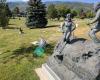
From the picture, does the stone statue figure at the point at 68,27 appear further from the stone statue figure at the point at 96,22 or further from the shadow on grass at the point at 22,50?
the shadow on grass at the point at 22,50

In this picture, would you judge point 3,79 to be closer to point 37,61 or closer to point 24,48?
point 37,61

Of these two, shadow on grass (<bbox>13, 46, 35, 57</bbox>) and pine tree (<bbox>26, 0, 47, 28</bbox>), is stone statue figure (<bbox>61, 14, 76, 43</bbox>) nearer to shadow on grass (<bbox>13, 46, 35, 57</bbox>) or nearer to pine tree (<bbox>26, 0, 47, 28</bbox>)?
shadow on grass (<bbox>13, 46, 35, 57</bbox>)

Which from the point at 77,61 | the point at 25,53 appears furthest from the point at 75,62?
the point at 25,53

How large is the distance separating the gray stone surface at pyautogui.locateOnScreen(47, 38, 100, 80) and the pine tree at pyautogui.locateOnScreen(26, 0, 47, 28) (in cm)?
2538

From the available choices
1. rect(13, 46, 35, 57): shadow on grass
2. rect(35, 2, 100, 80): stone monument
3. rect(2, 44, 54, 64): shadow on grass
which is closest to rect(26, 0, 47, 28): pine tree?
rect(2, 44, 54, 64): shadow on grass

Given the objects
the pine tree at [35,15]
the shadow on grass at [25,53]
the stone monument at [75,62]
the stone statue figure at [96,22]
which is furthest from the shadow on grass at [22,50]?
the pine tree at [35,15]

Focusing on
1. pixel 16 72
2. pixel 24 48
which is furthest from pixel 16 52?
pixel 16 72

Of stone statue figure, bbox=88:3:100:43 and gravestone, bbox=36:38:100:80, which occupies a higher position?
stone statue figure, bbox=88:3:100:43

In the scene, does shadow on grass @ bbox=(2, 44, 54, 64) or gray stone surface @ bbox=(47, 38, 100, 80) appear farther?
shadow on grass @ bbox=(2, 44, 54, 64)

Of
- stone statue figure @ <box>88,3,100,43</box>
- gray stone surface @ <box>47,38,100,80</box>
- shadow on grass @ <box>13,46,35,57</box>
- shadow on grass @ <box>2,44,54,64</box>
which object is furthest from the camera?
shadow on grass @ <box>13,46,35,57</box>

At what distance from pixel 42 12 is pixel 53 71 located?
27.0 metres

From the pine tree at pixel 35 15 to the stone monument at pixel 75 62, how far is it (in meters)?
25.1

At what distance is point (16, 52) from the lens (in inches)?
839

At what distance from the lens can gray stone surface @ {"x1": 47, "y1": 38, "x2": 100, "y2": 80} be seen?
1073 cm
